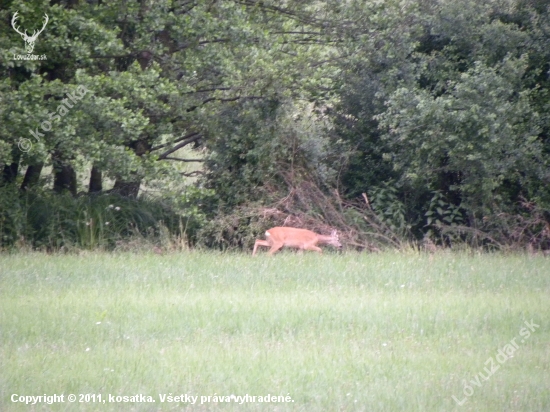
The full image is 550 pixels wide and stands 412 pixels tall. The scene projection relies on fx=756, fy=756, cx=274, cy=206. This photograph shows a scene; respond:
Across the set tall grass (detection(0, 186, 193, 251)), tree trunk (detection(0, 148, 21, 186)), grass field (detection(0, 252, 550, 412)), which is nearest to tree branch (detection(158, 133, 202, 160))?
tall grass (detection(0, 186, 193, 251))

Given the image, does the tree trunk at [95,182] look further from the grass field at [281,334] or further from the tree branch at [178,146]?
the grass field at [281,334]

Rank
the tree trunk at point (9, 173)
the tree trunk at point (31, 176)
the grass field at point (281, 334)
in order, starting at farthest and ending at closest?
the tree trunk at point (31, 176) → the tree trunk at point (9, 173) → the grass field at point (281, 334)

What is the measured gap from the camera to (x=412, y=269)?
1277cm

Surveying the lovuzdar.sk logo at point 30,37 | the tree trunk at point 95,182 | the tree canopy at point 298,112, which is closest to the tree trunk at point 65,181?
the tree canopy at point 298,112

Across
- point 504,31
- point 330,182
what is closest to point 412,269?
point 330,182

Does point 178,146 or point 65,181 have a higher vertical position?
point 178,146

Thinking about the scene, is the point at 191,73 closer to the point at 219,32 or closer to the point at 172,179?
the point at 219,32

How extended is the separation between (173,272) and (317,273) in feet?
7.81

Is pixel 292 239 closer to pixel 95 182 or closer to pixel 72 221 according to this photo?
pixel 72 221

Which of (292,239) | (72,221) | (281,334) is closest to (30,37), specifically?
(72,221)

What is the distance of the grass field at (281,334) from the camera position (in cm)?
682

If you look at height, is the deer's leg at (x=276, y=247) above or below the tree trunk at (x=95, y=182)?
below

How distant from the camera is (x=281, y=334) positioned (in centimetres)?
880

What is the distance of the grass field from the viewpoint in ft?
22.4
